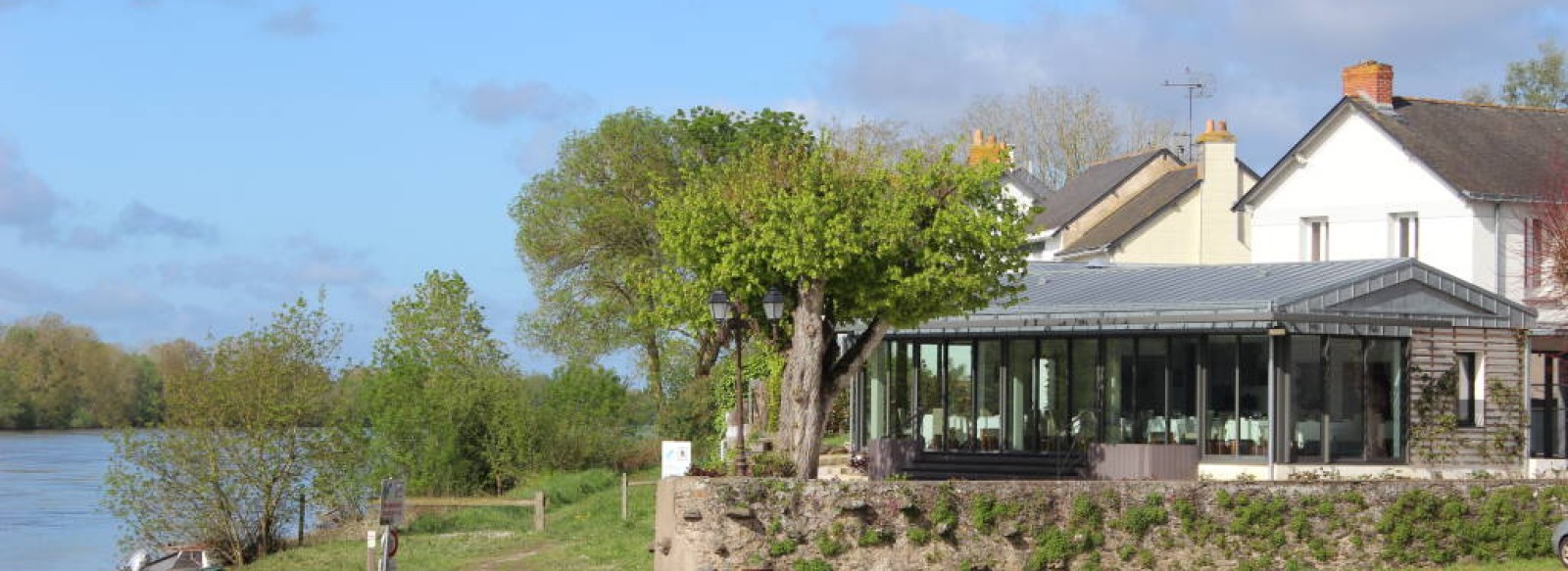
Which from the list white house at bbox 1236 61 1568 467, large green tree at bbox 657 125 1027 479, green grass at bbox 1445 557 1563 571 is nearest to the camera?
green grass at bbox 1445 557 1563 571

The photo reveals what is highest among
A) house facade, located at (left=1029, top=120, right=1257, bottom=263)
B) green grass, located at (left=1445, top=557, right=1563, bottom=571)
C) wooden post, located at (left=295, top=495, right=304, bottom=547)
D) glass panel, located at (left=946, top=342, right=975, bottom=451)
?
house facade, located at (left=1029, top=120, right=1257, bottom=263)

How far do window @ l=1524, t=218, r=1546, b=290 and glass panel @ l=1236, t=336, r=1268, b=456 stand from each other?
30.8ft

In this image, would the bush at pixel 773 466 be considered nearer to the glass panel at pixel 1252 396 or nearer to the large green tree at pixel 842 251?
the large green tree at pixel 842 251

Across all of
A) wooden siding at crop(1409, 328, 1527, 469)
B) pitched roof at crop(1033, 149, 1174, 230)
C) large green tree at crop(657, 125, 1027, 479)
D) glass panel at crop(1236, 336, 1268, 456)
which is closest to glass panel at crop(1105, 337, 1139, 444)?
glass panel at crop(1236, 336, 1268, 456)

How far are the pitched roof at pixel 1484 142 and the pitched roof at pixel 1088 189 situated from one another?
32.8ft

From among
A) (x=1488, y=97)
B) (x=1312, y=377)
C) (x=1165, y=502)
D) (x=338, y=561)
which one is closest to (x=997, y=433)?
(x=1312, y=377)

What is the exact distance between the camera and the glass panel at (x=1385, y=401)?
26.8 meters

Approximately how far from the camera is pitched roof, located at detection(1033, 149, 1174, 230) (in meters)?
46.7

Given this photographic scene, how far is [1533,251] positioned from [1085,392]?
11.3 meters

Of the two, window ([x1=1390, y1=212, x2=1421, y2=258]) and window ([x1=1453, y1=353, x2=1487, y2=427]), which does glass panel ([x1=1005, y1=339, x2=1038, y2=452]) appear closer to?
window ([x1=1453, y1=353, x2=1487, y2=427])

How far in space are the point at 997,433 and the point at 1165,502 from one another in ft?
25.1

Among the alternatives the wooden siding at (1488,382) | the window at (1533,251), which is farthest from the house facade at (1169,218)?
the wooden siding at (1488,382)

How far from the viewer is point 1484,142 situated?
36688mm

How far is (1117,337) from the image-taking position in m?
27.8
